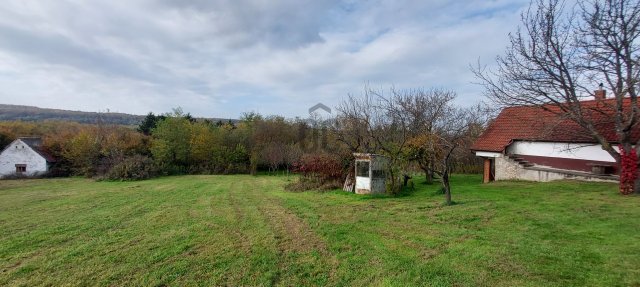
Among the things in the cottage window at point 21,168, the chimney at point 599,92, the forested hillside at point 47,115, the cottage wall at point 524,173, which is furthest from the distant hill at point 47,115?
the chimney at point 599,92

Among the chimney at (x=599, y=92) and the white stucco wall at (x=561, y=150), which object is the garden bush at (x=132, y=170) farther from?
the chimney at (x=599, y=92)

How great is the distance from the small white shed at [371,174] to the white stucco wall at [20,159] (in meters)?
32.4

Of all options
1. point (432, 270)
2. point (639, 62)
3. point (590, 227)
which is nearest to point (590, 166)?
point (639, 62)

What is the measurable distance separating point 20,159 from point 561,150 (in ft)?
138

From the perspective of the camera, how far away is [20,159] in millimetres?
32031

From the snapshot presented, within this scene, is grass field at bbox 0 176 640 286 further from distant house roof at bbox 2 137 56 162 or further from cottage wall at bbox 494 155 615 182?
distant house roof at bbox 2 137 56 162

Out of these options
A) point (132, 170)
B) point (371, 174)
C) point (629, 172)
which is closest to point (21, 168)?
point (132, 170)

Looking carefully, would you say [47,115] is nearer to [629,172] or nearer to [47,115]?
[47,115]

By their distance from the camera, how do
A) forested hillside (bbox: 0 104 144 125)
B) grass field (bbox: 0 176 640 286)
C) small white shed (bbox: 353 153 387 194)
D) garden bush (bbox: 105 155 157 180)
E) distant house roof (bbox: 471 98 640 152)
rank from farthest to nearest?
forested hillside (bbox: 0 104 144 125) → garden bush (bbox: 105 155 157 180) → small white shed (bbox: 353 153 387 194) → distant house roof (bbox: 471 98 640 152) → grass field (bbox: 0 176 640 286)

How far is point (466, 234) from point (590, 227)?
7.64ft

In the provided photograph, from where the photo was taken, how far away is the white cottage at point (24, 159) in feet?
103

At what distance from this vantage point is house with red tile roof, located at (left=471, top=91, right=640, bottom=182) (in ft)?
41.0

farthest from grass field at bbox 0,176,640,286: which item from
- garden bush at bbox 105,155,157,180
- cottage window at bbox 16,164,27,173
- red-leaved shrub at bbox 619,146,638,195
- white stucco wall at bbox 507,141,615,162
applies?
cottage window at bbox 16,164,27,173

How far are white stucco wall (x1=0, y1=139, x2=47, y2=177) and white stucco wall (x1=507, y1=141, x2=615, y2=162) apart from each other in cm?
3778
